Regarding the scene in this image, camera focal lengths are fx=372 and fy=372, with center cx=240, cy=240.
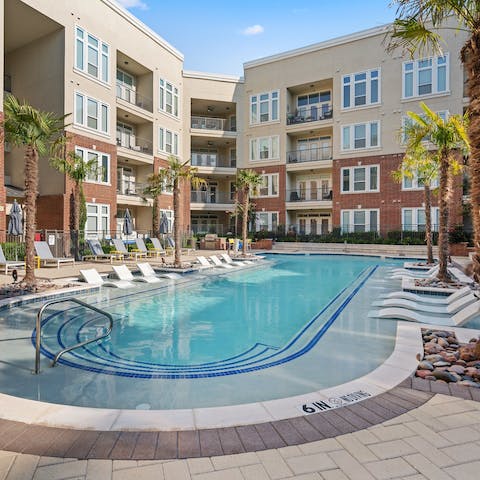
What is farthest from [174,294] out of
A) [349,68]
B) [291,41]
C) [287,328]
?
[291,41]

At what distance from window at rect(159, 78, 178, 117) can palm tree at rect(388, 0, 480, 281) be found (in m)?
23.9

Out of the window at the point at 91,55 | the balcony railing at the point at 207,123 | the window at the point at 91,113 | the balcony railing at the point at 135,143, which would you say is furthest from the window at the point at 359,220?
the window at the point at 91,55

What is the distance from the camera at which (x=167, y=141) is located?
27.9m

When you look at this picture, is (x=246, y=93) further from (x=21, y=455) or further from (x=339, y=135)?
(x=21, y=455)

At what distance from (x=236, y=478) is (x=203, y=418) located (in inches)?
34.7

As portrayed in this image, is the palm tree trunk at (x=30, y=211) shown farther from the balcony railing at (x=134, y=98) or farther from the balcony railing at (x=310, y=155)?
the balcony railing at (x=310, y=155)

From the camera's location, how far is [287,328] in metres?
7.72

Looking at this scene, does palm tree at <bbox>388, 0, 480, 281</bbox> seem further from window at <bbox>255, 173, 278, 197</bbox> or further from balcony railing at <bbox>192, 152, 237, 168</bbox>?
balcony railing at <bbox>192, 152, 237, 168</bbox>

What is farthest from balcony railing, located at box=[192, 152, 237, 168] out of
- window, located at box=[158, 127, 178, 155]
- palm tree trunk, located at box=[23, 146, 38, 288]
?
palm tree trunk, located at box=[23, 146, 38, 288]

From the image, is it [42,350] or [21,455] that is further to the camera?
[42,350]

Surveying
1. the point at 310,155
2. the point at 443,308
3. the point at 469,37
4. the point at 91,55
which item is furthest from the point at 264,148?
the point at 469,37

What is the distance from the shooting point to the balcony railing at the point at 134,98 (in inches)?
950

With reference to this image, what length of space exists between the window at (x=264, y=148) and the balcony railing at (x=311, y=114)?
6.63 ft

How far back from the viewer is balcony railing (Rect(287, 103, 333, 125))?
97.4ft
